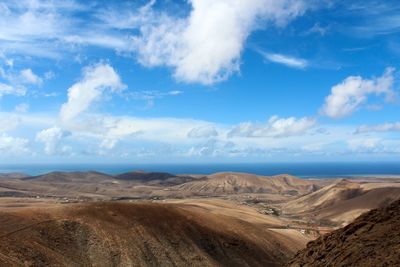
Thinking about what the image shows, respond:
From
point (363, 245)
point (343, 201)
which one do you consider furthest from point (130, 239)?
point (343, 201)

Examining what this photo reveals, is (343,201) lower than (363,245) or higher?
lower

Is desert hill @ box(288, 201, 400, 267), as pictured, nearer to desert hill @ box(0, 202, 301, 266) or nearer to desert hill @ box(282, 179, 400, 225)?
desert hill @ box(0, 202, 301, 266)

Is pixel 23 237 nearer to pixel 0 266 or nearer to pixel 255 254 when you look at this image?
pixel 0 266

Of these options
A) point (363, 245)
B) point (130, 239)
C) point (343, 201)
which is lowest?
point (130, 239)

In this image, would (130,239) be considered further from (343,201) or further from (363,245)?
(343,201)

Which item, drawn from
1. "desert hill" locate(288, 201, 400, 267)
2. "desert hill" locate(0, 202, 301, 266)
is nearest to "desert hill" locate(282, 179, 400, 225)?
"desert hill" locate(0, 202, 301, 266)

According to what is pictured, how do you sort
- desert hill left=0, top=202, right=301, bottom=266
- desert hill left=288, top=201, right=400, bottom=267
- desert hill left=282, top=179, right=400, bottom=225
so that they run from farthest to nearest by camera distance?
desert hill left=282, top=179, right=400, bottom=225 → desert hill left=0, top=202, right=301, bottom=266 → desert hill left=288, top=201, right=400, bottom=267

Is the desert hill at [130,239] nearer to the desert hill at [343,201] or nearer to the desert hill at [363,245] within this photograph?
the desert hill at [363,245]
